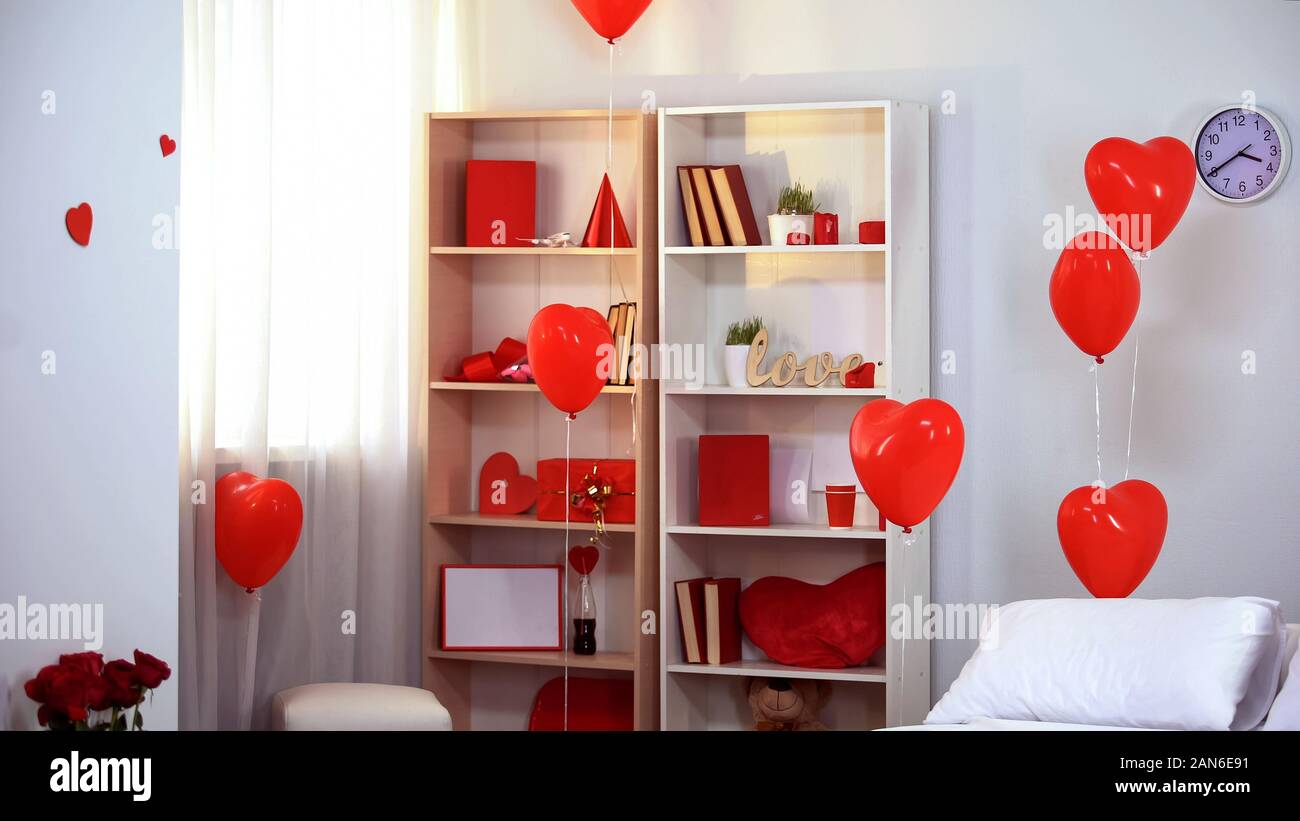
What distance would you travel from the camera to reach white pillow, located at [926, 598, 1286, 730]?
7.06 ft

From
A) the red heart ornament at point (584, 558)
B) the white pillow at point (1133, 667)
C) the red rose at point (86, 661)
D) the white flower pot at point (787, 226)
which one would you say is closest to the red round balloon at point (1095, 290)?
the white flower pot at point (787, 226)

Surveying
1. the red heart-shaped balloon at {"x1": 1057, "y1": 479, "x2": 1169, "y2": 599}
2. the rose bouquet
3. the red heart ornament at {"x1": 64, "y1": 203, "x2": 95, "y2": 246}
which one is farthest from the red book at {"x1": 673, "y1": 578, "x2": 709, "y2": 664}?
the red heart ornament at {"x1": 64, "y1": 203, "x2": 95, "y2": 246}

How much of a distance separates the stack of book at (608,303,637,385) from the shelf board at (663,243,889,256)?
22cm

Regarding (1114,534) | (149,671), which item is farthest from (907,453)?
(149,671)

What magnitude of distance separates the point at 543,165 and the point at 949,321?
54.5 inches

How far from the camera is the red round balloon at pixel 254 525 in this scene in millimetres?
2842

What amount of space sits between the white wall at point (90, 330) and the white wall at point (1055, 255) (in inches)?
78.5

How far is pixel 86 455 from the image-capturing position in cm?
219

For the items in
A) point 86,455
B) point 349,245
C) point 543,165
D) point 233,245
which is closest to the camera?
point 86,455

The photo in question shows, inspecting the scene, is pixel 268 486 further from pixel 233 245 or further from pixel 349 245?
pixel 349 245

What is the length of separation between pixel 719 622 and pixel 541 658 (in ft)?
1.83

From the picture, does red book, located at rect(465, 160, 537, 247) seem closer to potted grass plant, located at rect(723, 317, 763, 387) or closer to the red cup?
potted grass plant, located at rect(723, 317, 763, 387)

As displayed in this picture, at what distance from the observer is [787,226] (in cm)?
361
